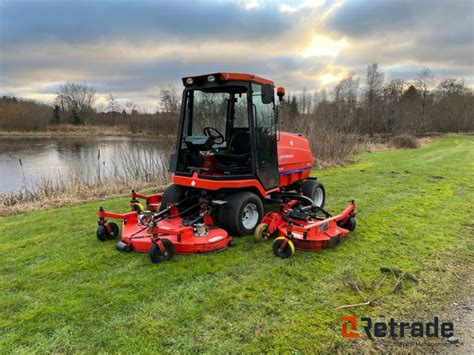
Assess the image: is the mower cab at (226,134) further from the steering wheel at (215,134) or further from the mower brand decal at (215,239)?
the mower brand decal at (215,239)

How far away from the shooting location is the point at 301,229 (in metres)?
4.26

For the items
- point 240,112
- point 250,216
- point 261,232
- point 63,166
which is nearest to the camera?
point 261,232

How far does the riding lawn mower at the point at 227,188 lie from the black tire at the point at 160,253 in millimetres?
12

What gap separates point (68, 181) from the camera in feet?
34.4

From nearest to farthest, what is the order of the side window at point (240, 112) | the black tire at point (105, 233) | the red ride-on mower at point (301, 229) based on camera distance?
the red ride-on mower at point (301, 229), the black tire at point (105, 233), the side window at point (240, 112)

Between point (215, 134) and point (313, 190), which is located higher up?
point (215, 134)

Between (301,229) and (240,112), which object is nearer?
(301,229)

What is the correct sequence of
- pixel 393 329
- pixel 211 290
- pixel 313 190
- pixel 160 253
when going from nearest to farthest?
pixel 393 329 < pixel 211 290 < pixel 160 253 < pixel 313 190

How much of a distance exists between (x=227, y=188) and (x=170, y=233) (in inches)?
44.2

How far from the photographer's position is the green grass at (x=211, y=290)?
2660 millimetres

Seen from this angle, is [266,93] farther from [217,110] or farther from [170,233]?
[170,233]

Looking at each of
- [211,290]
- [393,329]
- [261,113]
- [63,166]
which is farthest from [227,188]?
[63,166]

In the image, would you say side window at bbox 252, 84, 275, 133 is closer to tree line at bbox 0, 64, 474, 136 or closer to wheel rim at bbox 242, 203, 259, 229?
wheel rim at bbox 242, 203, 259, 229

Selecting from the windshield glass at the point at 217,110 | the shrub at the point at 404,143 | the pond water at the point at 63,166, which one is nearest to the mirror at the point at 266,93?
the windshield glass at the point at 217,110
